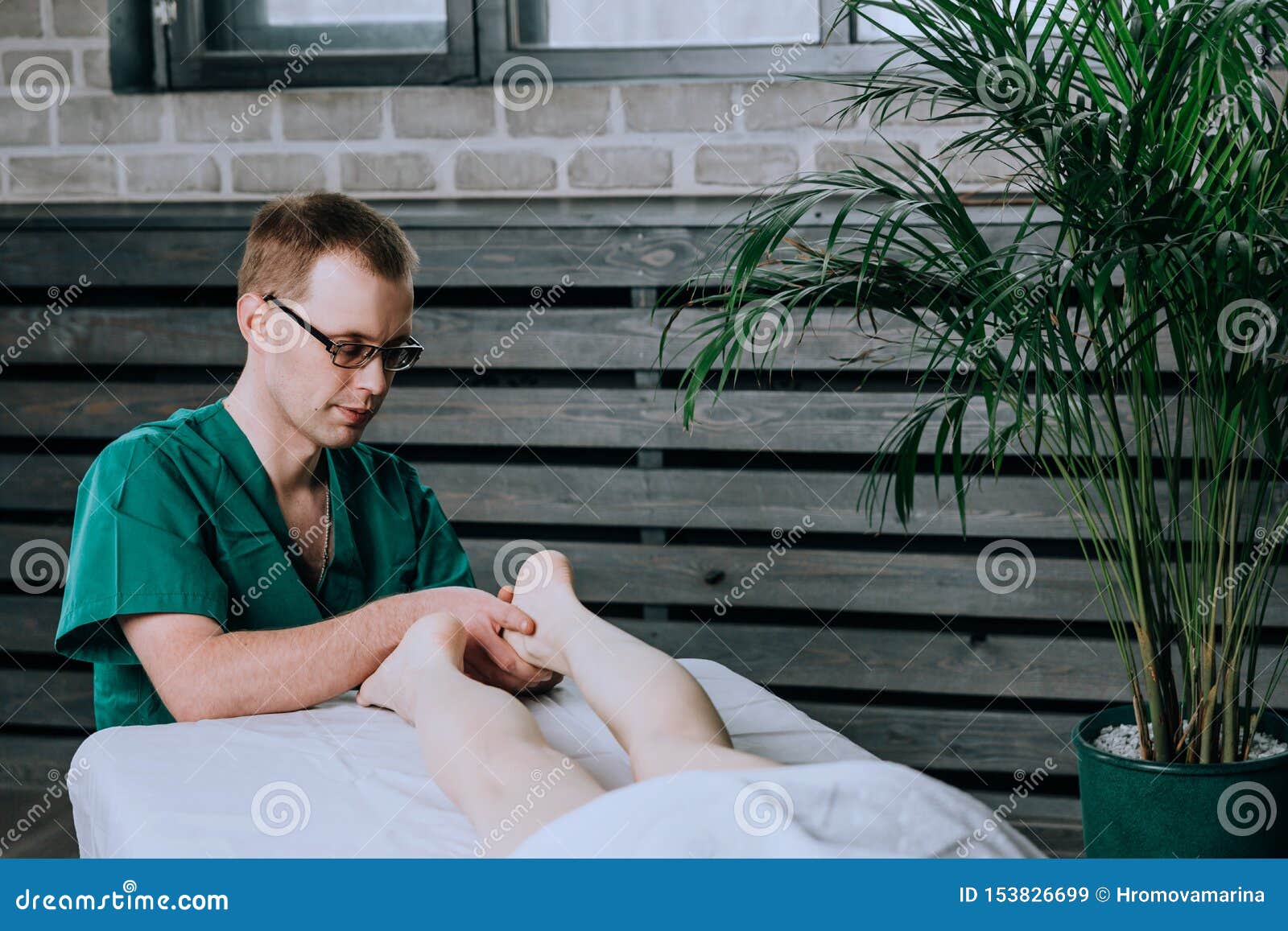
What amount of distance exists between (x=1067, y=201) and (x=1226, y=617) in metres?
0.63

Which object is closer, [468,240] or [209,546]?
[209,546]

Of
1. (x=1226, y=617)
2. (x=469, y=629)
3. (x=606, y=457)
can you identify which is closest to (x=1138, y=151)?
(x=1226, y=617)

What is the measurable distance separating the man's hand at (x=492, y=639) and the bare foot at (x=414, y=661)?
1.2 inches

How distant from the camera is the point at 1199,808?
1722mm
